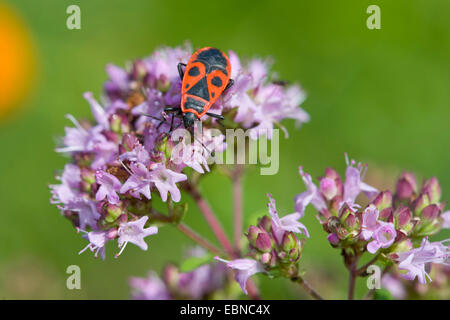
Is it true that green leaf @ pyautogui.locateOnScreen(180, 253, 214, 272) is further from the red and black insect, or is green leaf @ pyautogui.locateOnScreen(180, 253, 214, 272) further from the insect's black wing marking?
the insect's black wing marking

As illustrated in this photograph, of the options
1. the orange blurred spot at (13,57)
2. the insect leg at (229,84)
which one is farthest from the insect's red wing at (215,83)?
the orange blurred spot at (13,57)

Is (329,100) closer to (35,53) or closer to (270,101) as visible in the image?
(270,101)

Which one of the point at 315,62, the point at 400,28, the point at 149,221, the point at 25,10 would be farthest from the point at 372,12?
the point at 25,10

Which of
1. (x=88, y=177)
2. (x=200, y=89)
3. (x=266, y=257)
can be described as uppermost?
(x=200, y=89)

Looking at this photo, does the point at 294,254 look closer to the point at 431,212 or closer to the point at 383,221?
the point at 383,221

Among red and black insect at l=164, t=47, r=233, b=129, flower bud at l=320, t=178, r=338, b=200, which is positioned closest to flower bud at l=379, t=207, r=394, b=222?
flower bud at l=320, t=178, r=338, b=200

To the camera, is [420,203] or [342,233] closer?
[342,233]

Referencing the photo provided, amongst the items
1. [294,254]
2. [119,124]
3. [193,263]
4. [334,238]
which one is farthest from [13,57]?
[334,238]
